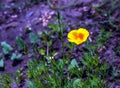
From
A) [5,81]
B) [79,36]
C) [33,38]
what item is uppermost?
[79,36]

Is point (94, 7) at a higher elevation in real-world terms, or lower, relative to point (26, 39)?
higher

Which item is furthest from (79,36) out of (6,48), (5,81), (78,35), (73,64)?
(6,48)

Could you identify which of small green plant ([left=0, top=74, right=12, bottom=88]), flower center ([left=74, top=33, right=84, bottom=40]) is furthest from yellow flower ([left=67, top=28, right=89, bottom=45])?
small green plant ([left=0, top=74, right=12, bottom=88])

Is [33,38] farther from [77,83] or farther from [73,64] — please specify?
[77,83]

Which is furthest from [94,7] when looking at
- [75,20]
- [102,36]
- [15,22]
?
[15,22]

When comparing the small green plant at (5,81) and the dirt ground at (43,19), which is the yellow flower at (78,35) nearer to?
the dirt ground at (43,19)

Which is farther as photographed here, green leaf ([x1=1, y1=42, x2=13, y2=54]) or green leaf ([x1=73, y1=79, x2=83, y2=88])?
green leaf ([x1=1, y1=42, x2=13, y2=54])

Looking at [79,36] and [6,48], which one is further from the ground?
[79,36]

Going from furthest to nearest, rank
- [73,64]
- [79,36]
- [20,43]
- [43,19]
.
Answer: [43,19], [20,43], [73,64], [79,36]

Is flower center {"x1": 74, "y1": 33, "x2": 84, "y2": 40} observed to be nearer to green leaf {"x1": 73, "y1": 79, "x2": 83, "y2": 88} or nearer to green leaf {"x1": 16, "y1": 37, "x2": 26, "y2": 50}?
green leaf {"x1": 73, "y1": 79, "x2": 83, "y2": 88}

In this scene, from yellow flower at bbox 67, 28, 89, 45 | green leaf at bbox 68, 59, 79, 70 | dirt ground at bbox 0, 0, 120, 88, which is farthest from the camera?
dirt ground at bbox 0, 0, 120, 88

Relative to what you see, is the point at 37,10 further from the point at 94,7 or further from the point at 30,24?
the point at 94,7
